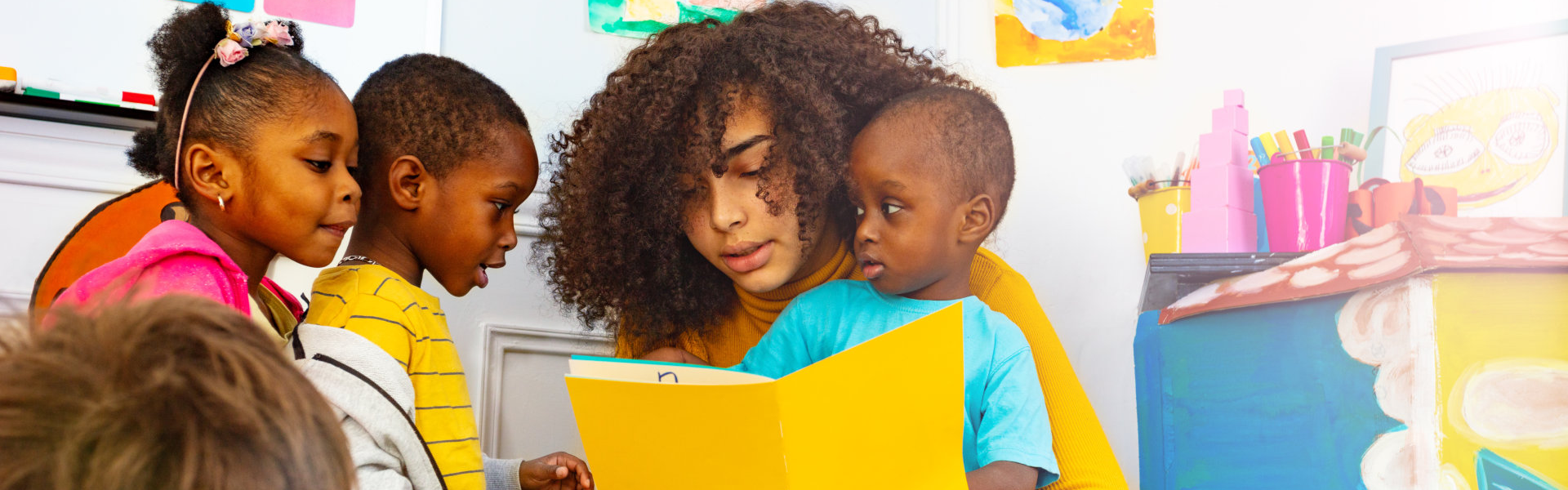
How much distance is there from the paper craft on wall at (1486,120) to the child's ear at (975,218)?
0.78 m

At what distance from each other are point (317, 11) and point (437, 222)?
60 centimetres

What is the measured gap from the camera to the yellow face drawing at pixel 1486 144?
1352 mm

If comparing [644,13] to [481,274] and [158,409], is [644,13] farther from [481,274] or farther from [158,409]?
[158,409]

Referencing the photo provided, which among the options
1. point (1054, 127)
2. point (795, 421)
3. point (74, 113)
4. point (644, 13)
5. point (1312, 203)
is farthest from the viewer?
point (1054, 127)

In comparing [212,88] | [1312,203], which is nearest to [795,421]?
[212,88]

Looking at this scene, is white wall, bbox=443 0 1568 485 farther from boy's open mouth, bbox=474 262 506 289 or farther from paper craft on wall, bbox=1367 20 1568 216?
boy's open mouth, bbox=474 262 506 289

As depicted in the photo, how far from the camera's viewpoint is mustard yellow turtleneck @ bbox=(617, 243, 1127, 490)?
1062 mm

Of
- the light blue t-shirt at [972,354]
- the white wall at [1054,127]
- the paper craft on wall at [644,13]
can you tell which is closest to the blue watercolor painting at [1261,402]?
the light blue t-shirt at [972,354]

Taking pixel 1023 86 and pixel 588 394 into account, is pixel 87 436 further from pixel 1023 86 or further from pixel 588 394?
pixel 1023 86

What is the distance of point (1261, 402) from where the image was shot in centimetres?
106

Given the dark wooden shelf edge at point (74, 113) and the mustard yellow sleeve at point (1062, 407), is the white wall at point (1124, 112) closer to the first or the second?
the mustard yellow sleeve at point (1062, 407)

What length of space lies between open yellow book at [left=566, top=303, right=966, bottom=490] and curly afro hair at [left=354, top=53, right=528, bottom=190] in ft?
1.13

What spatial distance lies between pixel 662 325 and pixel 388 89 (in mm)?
398

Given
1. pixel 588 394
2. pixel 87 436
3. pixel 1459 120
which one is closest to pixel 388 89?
pixel 588 394
